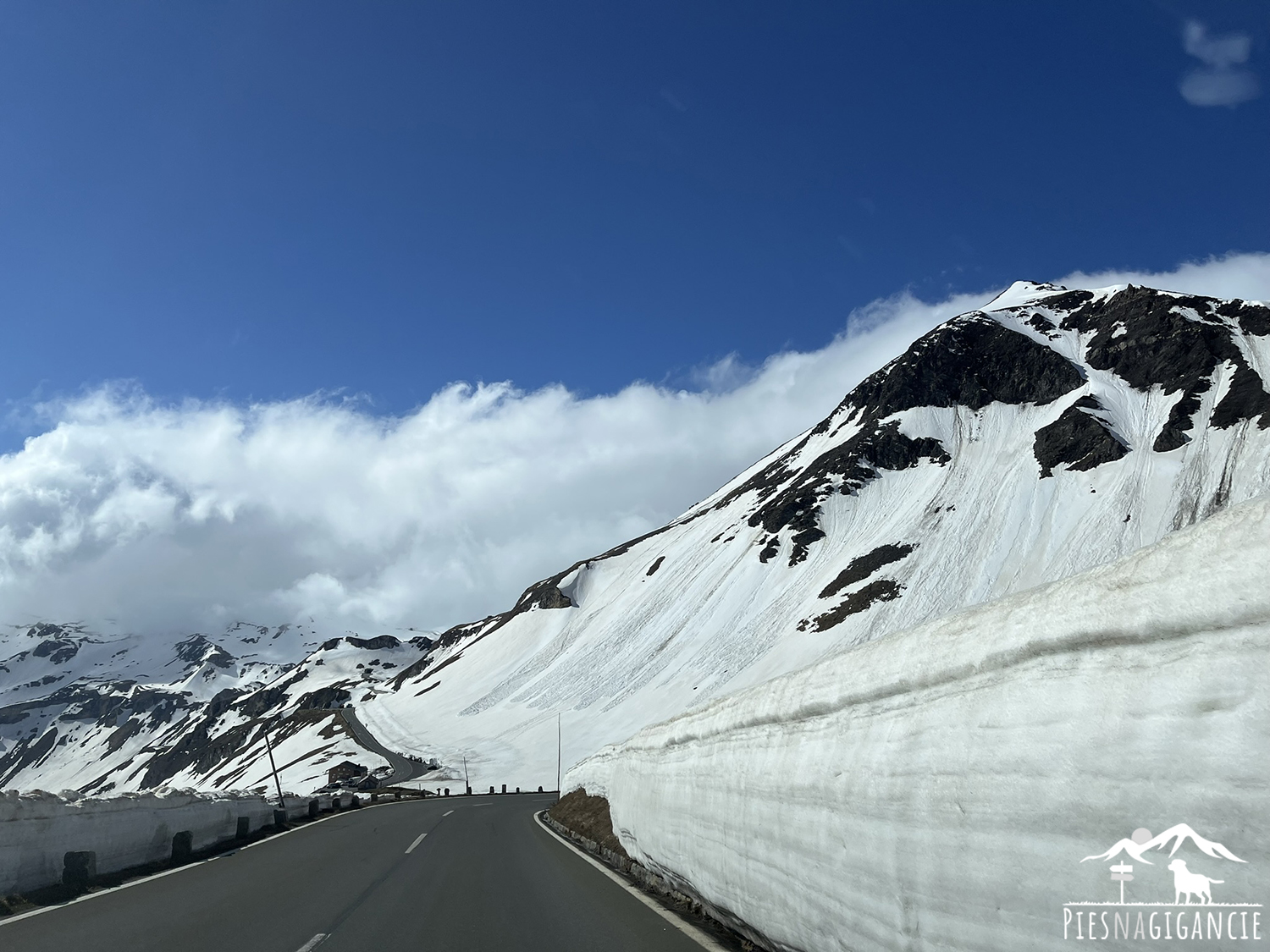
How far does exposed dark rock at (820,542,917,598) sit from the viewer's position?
121 meters

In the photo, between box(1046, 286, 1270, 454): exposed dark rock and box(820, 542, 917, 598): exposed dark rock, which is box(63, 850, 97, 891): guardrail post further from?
box(1046, 286, 1270, 454): exposed dark rock

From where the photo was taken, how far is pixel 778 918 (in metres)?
7.52

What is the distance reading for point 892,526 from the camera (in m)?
132

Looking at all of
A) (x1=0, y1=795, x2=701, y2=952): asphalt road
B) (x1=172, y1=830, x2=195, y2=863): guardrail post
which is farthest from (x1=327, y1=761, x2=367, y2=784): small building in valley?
(x1=0, y1=795, x2=701, y2=952): asphalt road

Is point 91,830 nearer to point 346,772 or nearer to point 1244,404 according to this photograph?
point 346,772

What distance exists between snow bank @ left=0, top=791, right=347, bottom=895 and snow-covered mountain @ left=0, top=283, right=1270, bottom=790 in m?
79.2

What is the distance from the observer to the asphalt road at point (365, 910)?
915cm

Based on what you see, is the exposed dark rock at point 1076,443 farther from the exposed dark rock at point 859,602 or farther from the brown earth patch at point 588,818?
the brown earth patch at point 588,818

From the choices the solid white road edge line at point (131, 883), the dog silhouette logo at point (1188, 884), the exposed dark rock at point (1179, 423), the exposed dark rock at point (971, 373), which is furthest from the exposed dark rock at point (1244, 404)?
the dog silhouette logo at point (1188, 884)

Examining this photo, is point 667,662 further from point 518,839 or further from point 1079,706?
point 1079,706

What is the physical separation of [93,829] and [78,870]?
0.93 metres

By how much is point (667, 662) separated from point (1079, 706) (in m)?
117
